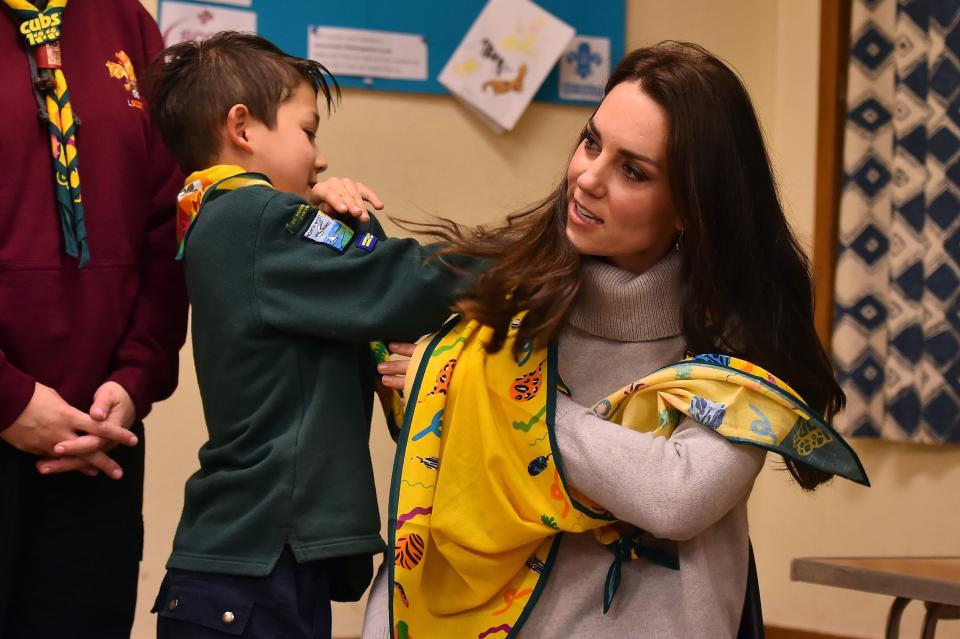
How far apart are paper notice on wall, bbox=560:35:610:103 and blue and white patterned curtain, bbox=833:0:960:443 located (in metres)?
0.69

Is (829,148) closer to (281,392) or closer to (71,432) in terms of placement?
(281,392)

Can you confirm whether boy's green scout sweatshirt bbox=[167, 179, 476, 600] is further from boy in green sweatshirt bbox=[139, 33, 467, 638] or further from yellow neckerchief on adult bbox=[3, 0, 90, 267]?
yellow neckerchief on adult bbox=[3, 0, 90, 267]

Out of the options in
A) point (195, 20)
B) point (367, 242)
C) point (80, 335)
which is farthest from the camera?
point (195, 20)

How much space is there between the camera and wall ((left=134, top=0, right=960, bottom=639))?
112 inches

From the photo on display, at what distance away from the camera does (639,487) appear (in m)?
1.27

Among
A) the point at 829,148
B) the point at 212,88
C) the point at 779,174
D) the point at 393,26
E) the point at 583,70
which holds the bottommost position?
the point at 779,174

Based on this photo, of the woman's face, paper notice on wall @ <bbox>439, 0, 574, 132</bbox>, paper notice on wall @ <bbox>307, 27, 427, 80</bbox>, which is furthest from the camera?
paper notice on wall @ <bbox>439, 0, 574, 132</bbox>

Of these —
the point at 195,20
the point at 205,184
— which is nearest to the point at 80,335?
the point at 205,184

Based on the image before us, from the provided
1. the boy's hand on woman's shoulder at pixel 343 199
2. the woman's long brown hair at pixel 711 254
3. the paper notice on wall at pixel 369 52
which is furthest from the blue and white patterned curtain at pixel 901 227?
the boy's hand on woman's shoulder at pixel 343 199

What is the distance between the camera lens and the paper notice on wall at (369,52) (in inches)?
115

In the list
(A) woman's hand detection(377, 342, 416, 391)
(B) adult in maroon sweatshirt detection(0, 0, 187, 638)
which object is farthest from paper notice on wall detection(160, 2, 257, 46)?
(A) woman's hand detection(377, 342, 416, 391)

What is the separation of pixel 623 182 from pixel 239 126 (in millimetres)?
570

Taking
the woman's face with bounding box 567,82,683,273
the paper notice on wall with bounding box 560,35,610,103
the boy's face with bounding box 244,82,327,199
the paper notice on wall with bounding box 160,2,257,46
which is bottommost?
the paper notice on wall with bounding box 560,35,610,103

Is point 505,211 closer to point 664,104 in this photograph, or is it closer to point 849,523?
point 849,523
